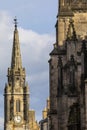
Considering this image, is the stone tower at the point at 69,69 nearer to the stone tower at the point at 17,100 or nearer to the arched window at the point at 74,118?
the arched window at the point at 74,118

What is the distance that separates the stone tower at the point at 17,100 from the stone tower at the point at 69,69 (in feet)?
330

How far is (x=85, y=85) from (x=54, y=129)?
80.2ft

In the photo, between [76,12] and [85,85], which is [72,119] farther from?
[76,12]

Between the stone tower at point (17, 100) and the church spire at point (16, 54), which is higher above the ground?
the church spire at point (16, 54)

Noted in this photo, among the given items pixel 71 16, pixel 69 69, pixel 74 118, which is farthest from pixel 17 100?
pixel 74 118

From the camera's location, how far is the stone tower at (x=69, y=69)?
62.8 m

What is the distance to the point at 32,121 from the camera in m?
191

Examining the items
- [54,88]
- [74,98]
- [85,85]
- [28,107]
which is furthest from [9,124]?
[85,85]

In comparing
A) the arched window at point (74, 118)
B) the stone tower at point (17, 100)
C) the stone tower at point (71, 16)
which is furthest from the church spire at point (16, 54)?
the arched window at point (74, 118)

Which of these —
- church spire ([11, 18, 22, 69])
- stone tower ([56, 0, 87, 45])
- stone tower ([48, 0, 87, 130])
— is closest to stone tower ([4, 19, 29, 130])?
church spire ([11, 18, 22, 69])

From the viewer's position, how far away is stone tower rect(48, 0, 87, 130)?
206 ft

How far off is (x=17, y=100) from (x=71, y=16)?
→ 350 feet

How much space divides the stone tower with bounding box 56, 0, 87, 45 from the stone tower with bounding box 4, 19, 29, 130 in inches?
4050

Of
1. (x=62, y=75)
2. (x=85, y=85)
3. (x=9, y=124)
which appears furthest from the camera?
(x=9, y=124)
